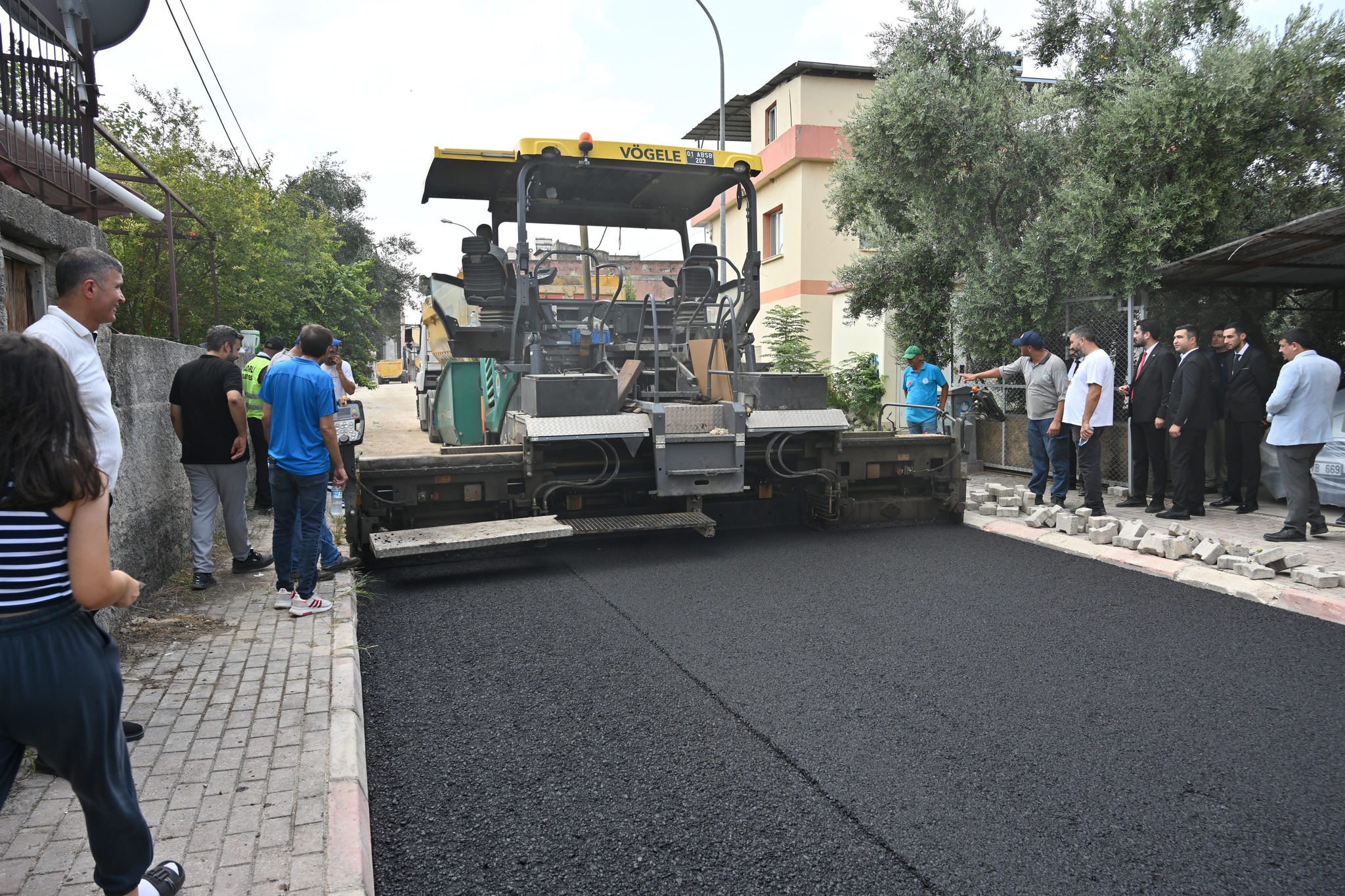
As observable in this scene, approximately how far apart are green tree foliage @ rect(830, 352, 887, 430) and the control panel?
8.19 m

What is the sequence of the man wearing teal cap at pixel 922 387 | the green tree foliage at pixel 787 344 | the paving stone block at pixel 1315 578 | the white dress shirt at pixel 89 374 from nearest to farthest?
the white dress shirt at pixel 89 374, the paving stone block at pixel 1315 578, the man wearing teal cap at pixel 922 387, the green tree foliage at pixel 787 344

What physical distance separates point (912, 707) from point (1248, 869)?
1.30 meters

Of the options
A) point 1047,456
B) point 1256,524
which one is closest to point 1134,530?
point 1256,524

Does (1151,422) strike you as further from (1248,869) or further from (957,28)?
(1248,869)

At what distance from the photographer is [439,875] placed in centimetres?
246

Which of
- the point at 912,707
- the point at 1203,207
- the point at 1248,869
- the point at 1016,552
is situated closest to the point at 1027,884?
the point at 1248,869

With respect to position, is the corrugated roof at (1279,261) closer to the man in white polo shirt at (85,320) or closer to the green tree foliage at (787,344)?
the green tree foliage at (787,344)

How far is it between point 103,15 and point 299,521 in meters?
3.53

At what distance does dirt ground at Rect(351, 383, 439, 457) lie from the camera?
13.2m

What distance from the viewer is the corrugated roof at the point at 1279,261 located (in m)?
6.85

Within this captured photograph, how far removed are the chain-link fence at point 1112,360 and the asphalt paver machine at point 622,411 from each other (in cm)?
282

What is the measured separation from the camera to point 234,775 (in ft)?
9.62

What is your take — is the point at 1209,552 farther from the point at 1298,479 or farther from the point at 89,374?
the point at 89,374

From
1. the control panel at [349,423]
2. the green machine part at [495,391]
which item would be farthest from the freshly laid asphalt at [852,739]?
the control panel at [349,423]
